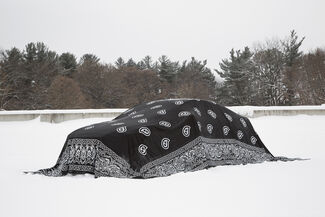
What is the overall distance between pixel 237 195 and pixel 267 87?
31.2m

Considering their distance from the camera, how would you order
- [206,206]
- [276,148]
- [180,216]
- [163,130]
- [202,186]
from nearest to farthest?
1. [180,216]
2. [206,206]
3. [202,186]
4. [163,130]
5. [276,148]

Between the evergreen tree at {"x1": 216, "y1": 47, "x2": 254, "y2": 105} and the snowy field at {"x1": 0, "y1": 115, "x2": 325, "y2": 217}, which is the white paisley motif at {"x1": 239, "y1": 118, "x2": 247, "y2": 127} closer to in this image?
the snowy field at {"x1": 0, "y1": 115, "x2": 325, "y2": 217}

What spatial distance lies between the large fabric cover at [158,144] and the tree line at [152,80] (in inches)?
914

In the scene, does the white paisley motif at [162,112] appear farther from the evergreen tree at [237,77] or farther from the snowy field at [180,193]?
the evergreen tree at [237,77]

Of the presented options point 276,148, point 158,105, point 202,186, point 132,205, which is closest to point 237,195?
point 202,186

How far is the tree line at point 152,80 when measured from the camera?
97.8 feet

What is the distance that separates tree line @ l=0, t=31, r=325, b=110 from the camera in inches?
1173

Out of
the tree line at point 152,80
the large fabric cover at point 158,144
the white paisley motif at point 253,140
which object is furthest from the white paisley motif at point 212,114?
the tree line at point 152,80

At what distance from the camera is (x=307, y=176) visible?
13.7 ft

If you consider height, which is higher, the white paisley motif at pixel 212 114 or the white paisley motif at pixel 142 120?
the white paisley motif at pixel 212 114

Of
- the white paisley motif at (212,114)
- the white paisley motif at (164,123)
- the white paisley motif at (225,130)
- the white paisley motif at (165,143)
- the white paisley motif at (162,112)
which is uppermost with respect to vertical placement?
the white paisley motif at (162,112)

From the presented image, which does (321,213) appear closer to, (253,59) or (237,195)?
(237,195)

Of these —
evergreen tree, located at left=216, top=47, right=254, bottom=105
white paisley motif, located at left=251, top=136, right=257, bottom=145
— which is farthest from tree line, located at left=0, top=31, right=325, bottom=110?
white paisley motif, located at left=251, top=136, right=257, bottom=145

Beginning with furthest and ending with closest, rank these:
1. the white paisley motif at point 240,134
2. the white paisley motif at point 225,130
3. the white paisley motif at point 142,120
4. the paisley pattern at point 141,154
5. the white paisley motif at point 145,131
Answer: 1. the white paisley motif at point 240,134
2. the white paisley motif at point 225,130
3. the white paisley motif at point 142,120
4. the white paisley motif at point 145,131
5. the paisley pattern at point 141,154
